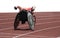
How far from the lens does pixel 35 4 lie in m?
20.7

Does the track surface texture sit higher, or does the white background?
the track surface texture

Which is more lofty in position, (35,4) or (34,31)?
(34,31)

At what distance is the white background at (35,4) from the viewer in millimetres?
20128

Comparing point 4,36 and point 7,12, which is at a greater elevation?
point 4,36

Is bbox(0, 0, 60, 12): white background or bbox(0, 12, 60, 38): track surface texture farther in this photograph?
bbox(0, 0, 60, 12): white background

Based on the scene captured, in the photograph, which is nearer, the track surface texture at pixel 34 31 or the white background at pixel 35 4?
the track surface texture at pixel 34 31

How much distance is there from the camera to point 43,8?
21.2 meters

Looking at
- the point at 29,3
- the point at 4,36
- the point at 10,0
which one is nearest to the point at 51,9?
the point at 29,3

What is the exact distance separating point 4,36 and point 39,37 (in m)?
1.29

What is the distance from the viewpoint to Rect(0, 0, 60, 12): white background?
2013 cm

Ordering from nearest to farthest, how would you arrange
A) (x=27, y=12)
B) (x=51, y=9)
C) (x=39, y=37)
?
(x=39, y=37) → (x=27, y=12) → (x=51, y=9)

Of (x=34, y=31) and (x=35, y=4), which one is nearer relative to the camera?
(x=34, y=31)

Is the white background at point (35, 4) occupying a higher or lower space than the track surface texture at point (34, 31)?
lower

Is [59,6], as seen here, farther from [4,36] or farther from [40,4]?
[4,36]
